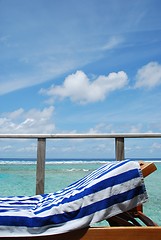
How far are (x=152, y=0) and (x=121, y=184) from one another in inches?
189

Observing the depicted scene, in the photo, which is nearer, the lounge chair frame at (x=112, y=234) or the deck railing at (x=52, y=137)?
the lounge chair frame at (x=112, y=234)

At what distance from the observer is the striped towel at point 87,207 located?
5.20 ft

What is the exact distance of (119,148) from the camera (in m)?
3.28

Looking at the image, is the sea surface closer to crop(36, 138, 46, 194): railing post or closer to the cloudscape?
crop(36, 138, 46, 194): railing post

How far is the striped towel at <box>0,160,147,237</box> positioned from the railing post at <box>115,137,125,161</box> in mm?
1534

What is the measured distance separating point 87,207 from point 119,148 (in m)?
1.71

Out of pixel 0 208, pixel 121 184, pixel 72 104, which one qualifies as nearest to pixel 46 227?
pixel 0 208

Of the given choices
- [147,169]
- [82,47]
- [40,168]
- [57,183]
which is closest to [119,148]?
[40,168]

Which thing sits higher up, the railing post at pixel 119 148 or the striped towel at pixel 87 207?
the railing post at pixel 119 148

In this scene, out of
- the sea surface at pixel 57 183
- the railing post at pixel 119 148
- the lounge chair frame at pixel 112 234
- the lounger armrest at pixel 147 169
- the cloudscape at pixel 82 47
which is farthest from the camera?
the cloudscape at pixel 82 47

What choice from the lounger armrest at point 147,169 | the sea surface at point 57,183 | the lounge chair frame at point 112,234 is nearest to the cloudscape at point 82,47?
the sea surface at point 57,183

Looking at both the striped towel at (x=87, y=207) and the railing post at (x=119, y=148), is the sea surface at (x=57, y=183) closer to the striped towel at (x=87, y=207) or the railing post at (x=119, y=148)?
the railing post at (x=119, y=148)

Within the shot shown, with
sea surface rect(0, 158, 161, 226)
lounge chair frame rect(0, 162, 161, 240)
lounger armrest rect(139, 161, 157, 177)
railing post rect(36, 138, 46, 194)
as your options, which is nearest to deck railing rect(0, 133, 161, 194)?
railing post rect(36, 138, 46, 194)

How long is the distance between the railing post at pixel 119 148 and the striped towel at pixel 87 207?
1.53m
